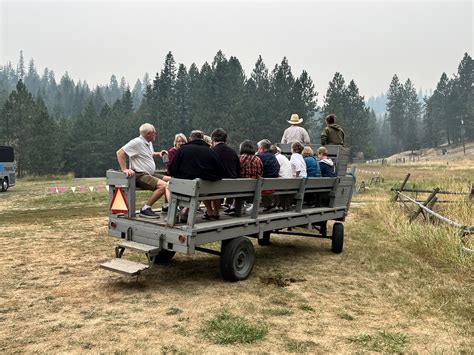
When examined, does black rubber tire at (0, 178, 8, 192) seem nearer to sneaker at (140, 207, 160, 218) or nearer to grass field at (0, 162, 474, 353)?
grass field at (0, 162, 474, 353)

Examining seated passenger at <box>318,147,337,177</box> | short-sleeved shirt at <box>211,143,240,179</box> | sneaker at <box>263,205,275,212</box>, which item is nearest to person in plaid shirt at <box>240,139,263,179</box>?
short-sleeved shirt at <box>211,143,240,179</box>

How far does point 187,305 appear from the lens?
5586 millimetres

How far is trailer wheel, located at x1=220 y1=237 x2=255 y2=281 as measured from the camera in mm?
6441

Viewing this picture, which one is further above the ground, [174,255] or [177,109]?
[177,109]

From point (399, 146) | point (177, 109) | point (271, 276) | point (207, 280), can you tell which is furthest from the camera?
point (399, 146)

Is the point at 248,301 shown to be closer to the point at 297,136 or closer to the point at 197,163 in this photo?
the point at 197,163

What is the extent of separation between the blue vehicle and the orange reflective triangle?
24.0 metres

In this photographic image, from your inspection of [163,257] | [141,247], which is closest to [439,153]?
[163,257]

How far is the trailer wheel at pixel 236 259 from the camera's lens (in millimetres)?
6441

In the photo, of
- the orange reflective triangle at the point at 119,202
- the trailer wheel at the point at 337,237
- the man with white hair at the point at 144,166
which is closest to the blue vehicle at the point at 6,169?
the man with white hair at the point at 144,166

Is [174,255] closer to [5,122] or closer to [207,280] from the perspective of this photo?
[207,280]

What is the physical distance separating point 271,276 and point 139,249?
2.36m

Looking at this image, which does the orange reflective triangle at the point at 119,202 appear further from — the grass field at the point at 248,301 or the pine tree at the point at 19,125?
the pine tree at the point at 19,125

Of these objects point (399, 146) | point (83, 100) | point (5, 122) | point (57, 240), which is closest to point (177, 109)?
point (5, 122)
